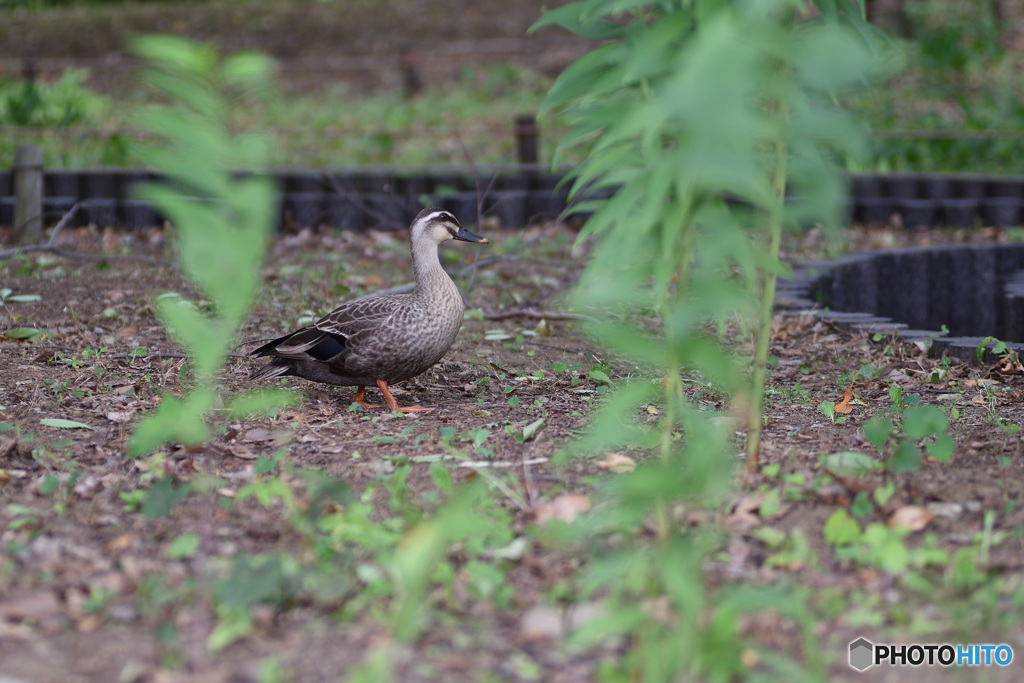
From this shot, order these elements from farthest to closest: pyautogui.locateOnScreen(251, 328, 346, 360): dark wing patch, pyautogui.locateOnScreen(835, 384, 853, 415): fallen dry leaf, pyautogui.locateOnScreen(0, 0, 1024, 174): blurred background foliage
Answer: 1. pyautogui.locateOnScreen(0, 0, 1024, 174): blurred background foliage
2. pyautogui.locateOnScreen(251, 328, 346, 360): dark wing patch
3. pyautogui.locateOnScreen(835, 384, 853, 415): fallen dry leaf

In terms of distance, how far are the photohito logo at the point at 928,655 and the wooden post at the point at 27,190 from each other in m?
7.85

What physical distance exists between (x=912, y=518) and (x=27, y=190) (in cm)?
783

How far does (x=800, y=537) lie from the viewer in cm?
304

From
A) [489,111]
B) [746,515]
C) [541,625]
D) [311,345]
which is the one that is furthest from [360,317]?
[489,111]

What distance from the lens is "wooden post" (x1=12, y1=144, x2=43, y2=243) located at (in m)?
8.44

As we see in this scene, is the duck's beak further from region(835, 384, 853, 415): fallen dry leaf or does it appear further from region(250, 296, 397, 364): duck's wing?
region(835, 384, 853, 415): fallen dry leaf

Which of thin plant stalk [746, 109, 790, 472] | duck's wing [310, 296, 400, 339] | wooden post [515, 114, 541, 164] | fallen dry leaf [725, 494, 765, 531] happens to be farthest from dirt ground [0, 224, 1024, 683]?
wooden post [515, 114, 541, 164]

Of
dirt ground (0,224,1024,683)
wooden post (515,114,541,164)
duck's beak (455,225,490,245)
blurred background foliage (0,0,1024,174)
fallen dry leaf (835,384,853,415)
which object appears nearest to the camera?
dirt ground (0,224,1024,683)

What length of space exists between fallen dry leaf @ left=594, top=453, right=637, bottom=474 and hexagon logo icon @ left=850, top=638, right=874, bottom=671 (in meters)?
1.23

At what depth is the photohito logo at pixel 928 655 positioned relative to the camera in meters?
2.52

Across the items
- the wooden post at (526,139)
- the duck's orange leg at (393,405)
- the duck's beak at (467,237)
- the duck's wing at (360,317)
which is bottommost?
the duck's orange leg at (393,405)

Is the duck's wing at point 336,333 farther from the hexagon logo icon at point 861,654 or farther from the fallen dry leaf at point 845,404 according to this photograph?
the hexagon logo icon at point 861,654

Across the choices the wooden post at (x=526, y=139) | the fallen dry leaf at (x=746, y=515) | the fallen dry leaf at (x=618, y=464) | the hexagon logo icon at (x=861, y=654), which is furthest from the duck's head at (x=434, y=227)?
the wooden post at (x=526, y=139)

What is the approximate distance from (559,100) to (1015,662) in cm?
203
